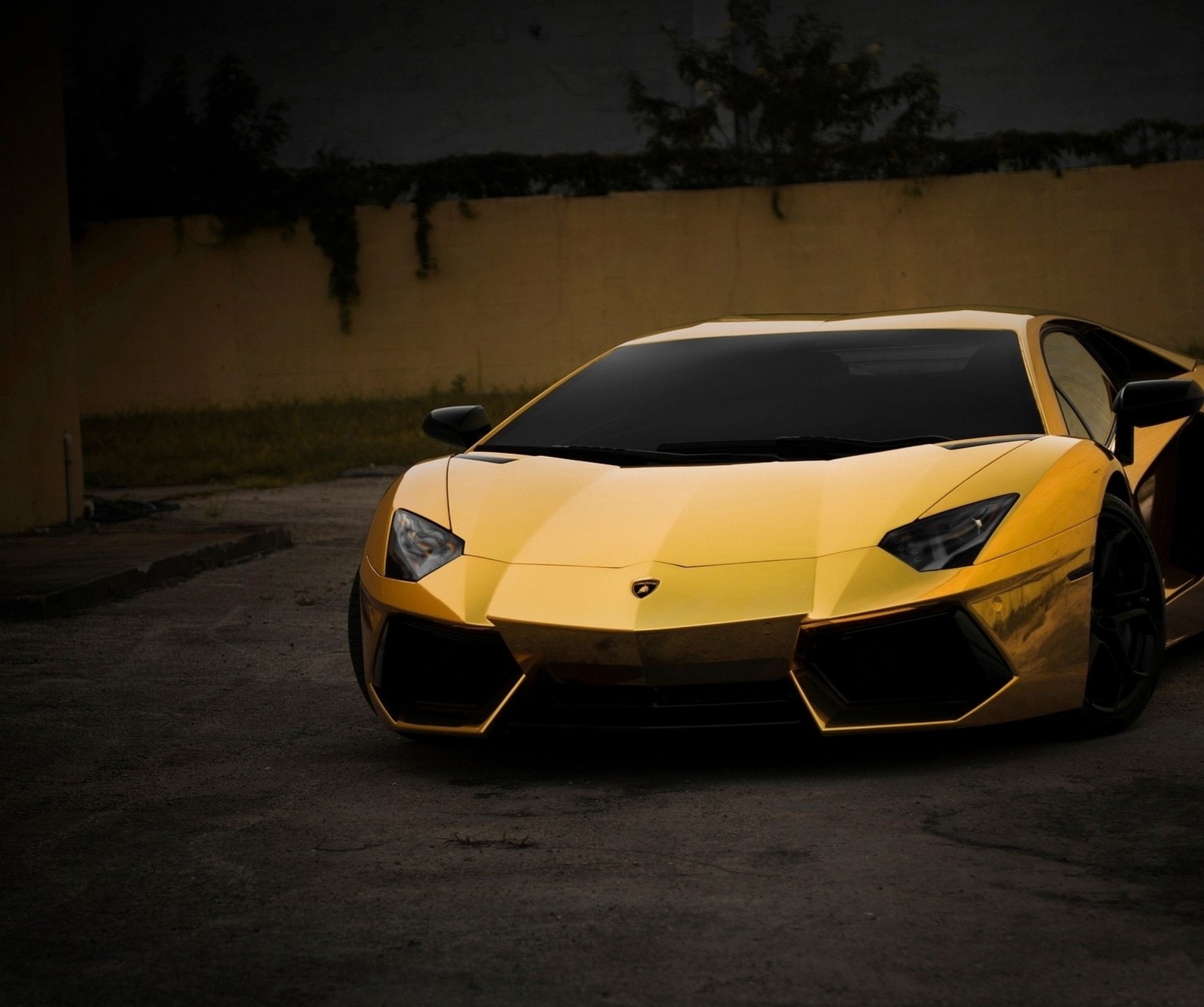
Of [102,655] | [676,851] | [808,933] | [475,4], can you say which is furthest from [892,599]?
[475,4]

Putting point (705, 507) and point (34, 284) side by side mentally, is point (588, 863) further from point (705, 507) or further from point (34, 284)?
point (34, 284)

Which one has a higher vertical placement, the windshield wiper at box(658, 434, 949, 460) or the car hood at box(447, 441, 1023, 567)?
the windshield wiper at box(658, 434, 949, 460)

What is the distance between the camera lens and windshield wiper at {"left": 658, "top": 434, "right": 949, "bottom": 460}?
4.39m

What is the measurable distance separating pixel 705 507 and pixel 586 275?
58.3ft

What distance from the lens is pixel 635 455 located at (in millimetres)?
4613

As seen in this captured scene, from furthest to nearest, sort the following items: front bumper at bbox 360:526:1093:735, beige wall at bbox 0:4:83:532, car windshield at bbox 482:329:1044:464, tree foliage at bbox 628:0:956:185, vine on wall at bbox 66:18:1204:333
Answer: tree foliage at bbox 628:0:956:185
vine on wall at bbox 66:18:1204:333
beige wall at bbox 0:4:83:532
car windshield at bbox 482:329:1044:464
front bumper at bbox 360:526:1093:735

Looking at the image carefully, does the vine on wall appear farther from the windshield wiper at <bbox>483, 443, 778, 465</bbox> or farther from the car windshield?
the windshield wiper at <bbox>483, 443, 778, 465</bbox>

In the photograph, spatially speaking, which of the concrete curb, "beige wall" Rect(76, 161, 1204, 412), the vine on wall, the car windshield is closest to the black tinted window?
the car windshield

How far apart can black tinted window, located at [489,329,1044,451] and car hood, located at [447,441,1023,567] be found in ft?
1.01

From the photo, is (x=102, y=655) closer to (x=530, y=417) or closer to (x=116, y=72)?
(x=530, y=417)

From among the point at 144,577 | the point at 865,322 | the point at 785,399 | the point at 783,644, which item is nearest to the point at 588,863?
the point at 783,644

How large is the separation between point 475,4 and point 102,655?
846 inches

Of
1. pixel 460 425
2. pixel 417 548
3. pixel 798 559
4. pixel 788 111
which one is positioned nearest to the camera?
pixel 798 559

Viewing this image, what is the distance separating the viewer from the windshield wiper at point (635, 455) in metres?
4.47
